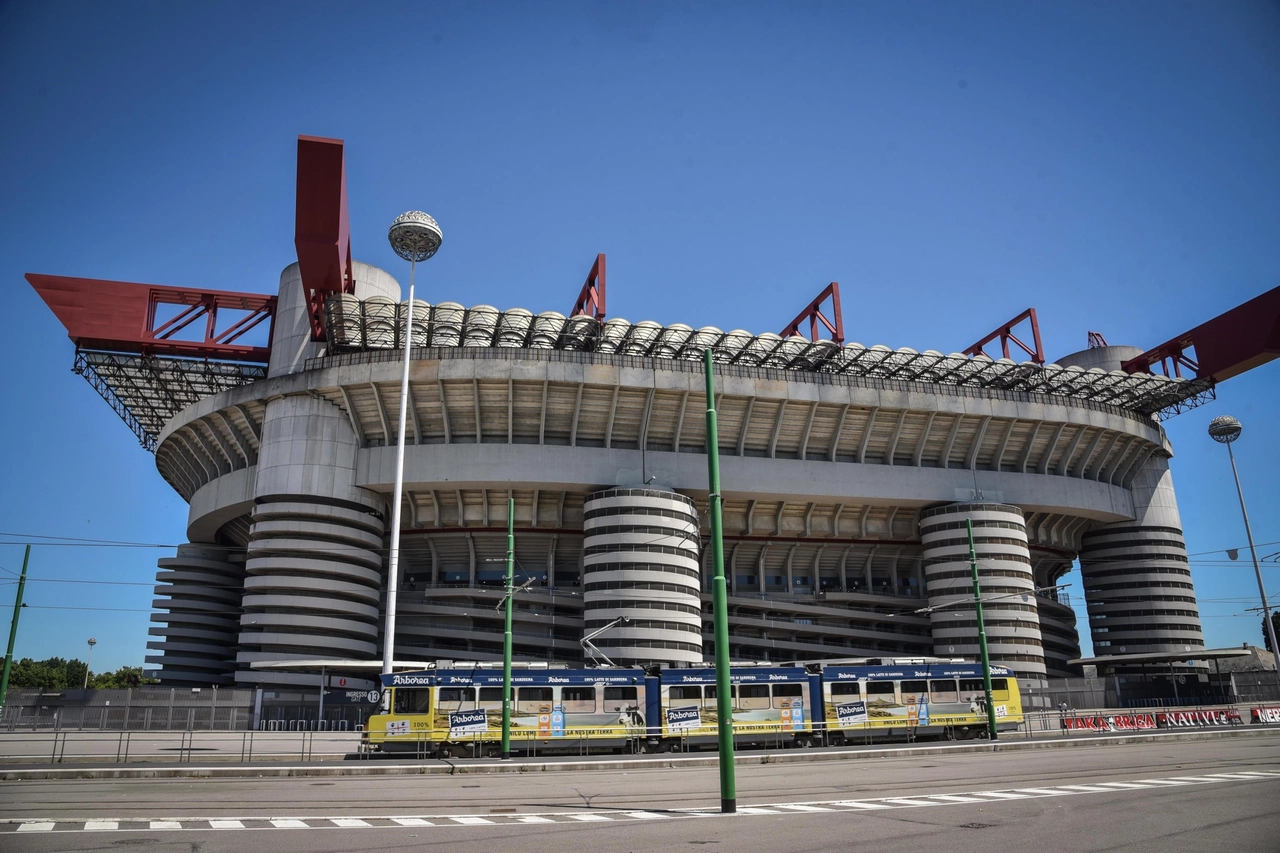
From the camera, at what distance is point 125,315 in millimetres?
56812

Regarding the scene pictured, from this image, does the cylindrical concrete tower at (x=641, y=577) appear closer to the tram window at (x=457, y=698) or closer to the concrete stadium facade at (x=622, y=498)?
the concrete stadium facade at (x=622, y=498)

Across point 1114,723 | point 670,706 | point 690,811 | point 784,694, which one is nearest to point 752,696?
point 784,694

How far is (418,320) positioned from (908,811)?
147ft

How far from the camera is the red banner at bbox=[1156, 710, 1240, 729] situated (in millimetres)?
44031

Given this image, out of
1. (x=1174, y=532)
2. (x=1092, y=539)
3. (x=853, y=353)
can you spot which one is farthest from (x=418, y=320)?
(x=1174, y=532)

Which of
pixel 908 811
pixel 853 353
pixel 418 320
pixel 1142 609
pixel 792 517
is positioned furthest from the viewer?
pixel 1142 609

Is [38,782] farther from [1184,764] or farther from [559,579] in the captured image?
[559,579]

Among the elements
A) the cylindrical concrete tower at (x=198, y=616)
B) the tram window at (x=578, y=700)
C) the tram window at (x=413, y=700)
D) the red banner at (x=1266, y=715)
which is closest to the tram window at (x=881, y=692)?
the tram window at (x=578, y=700)

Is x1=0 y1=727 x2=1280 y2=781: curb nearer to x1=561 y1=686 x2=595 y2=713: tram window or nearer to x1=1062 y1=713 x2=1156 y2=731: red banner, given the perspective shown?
x1=561 y1=686 x2=595 y2=713: tram window

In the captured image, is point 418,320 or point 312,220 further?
point 418,320

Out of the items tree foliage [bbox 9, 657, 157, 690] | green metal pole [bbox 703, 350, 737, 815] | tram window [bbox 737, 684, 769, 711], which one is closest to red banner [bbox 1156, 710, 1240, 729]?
tram window [bbox 737, 684, 769, 711]

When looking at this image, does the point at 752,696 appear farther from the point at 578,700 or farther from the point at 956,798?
the point at 956,798

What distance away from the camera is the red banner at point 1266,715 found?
43.1 metres

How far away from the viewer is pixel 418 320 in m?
53.2
